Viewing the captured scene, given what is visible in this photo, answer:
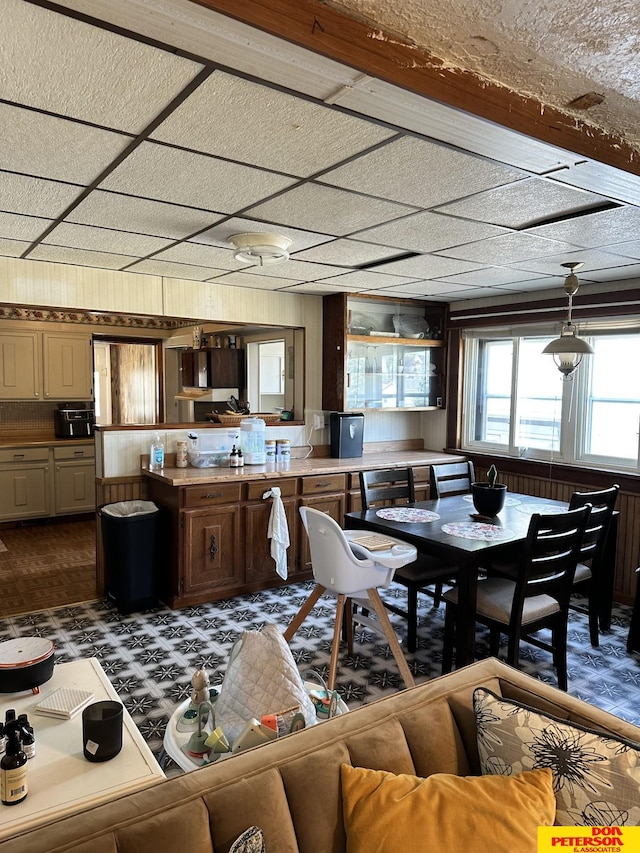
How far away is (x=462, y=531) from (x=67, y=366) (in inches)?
197

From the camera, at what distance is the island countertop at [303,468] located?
392 centimetres

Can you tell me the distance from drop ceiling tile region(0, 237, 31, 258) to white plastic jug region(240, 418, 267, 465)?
76.7 inches

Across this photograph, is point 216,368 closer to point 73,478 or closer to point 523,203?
point 73,478

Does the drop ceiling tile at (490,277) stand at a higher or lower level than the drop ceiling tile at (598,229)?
higher

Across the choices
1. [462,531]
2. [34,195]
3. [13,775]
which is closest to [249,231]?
[34,195]

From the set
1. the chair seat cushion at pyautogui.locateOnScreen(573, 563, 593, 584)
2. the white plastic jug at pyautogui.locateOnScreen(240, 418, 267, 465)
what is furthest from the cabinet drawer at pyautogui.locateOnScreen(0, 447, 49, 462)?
the chair seat cushion at pyautogui.locateOnScreen(573, 563, 593, 584)

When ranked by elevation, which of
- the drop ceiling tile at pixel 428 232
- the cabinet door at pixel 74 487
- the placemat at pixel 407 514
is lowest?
the cabinet door at pixel 74 487

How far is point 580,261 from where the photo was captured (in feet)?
11.5

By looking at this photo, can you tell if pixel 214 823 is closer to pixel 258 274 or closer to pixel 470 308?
pixel 258 274

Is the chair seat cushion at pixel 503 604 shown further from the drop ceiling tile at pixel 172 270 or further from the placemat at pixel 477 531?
Answer: the drop ceiling tile at pixel 172 270

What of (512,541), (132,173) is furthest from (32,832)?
(512,541)

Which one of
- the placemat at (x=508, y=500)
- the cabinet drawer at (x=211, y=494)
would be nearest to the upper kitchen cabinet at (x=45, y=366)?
the cabinet drawer at (x=211, y=494)

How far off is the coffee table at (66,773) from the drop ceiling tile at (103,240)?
219 cm

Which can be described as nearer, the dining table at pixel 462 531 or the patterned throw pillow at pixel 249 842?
the patterned throw pillow at pixel 249 842
